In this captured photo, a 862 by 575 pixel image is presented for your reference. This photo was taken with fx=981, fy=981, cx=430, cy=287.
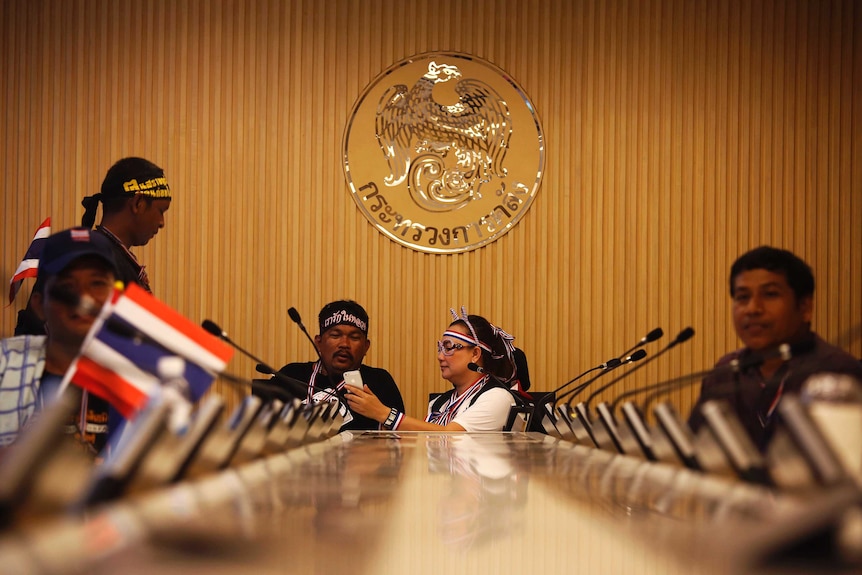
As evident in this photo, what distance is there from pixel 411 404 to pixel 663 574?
4.72m

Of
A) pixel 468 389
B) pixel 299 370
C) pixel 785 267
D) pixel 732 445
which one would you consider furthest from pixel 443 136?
pixel 732 445

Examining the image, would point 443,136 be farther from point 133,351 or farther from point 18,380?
point 133,351

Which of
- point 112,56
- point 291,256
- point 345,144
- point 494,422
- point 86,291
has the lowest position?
point 494,422

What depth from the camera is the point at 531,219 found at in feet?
17.0

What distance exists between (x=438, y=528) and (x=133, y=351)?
0.80m

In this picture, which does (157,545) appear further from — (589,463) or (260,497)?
(589,463)

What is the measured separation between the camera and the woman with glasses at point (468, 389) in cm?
354

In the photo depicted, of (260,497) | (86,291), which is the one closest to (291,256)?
(86,291)

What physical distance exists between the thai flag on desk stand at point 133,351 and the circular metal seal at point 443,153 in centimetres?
369

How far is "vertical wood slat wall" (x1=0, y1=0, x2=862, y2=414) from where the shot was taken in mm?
5164

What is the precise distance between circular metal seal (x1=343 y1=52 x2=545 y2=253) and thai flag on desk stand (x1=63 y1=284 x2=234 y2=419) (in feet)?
12.1

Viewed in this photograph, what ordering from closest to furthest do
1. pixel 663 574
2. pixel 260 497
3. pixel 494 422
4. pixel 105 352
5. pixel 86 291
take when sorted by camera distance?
1. pixel 663 574
2. pixel 260 497
3. pixel 105 352
4. pixel 86 291
5. pixel 494 422

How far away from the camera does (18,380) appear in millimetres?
1771

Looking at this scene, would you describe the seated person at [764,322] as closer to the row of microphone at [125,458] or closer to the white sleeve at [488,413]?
the white sleeve at [488,413]
